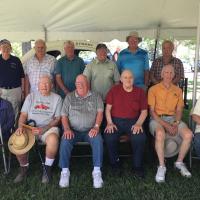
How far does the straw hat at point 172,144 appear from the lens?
185 inches

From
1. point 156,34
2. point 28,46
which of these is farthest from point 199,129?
point 28,46

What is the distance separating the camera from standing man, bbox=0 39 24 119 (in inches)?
219

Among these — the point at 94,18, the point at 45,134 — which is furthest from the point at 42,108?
the point at 94,18

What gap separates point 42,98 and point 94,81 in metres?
0.91

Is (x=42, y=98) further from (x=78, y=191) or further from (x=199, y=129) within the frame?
(x=199, y=129)

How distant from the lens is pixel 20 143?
449cm

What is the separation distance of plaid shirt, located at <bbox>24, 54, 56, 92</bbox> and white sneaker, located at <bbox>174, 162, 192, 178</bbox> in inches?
92.8

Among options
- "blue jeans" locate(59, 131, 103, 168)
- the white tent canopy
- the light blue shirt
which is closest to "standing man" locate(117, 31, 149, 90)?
the light blue shirt

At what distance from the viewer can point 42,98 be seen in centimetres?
A: 486

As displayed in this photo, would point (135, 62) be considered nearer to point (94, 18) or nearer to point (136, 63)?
point (136, 63)

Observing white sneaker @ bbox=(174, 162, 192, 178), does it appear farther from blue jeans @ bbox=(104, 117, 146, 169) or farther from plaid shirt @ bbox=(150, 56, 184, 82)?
plaid shirt @ bbox=(150, 56, 184, 82)

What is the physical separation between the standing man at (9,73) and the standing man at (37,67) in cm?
13

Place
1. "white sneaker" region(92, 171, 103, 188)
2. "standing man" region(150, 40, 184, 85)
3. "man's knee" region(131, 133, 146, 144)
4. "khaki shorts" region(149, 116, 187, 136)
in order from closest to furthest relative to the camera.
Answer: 1. "white sneaker" region(92, 171, 103, 188)
2. "man's knee" region(131, 133, 146, 144)
3. "khaki shorts" region(149, 116, 187, 136)
4. "standing man" region(150, 40, 184, 85)

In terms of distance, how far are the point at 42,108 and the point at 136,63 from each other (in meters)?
1.71
